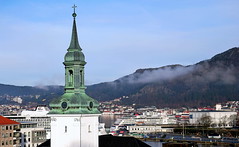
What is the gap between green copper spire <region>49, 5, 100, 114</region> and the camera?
23.8 metres

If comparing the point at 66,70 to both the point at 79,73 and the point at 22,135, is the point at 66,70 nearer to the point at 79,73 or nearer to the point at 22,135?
the point at 79,73

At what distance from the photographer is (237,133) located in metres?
132

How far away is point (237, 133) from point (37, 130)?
78712 millimetres

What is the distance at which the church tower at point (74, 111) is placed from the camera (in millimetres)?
23594

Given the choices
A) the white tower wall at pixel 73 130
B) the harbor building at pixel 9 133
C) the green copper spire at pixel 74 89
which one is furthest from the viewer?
the harbor building at pixel 9 133

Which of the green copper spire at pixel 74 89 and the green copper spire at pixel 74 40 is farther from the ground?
the green copper spire at pixel 74 40

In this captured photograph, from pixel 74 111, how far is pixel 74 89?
4.27 feet

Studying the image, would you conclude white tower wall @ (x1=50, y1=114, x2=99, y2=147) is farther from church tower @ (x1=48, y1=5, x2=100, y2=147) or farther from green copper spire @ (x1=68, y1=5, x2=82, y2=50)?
green copper spire @ (x1=68, y1=5, x2=82, y2=50)

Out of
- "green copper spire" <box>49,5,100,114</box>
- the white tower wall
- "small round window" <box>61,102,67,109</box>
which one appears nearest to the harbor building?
the white tower wall

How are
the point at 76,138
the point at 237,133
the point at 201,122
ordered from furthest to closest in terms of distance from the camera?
the point at 201,122 → the point at 237,133 → the point at 76,138

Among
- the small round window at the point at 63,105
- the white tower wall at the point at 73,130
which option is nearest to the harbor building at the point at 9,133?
the white tower wall at the point at 73,130

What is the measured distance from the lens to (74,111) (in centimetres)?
2369

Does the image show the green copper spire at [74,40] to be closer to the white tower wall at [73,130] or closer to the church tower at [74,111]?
the church tower at [74,111]

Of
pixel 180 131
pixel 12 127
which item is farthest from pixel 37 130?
pixel 180 131
